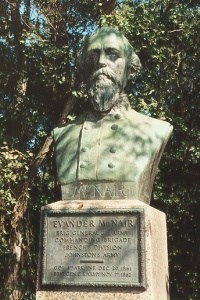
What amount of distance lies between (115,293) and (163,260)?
2.48ft

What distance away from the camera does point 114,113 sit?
5375 mm

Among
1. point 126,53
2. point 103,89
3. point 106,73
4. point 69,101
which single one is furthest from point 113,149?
point 69,101

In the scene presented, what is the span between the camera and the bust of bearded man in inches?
195

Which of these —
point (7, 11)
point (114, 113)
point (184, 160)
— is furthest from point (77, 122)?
point (7, 11)

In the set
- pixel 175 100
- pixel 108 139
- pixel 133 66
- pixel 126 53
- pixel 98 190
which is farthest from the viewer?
pixel 175 100

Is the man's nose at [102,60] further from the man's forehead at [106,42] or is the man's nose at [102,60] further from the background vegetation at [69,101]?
the background vegetation at [69,101]

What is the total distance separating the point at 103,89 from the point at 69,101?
21.1ft

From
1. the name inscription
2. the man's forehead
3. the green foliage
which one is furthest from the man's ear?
the green foliage

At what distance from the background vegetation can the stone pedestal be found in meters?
5.61

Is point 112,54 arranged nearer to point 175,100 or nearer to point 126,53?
point 126,53

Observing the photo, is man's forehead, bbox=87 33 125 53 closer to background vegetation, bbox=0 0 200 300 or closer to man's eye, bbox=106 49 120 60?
man's eye, bbox=106 49 120 60

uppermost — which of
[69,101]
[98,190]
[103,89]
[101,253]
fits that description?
[69,101]

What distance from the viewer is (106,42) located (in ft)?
17.4

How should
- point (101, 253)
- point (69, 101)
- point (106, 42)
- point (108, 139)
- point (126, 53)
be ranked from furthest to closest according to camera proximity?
point (69, 101) < point (126, 53) < point (106, 42) < point (108, 139) < point (101, 253)
